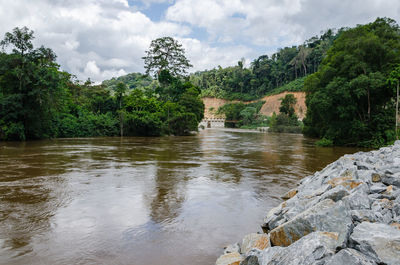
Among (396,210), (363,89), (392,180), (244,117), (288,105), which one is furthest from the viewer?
(244,117)

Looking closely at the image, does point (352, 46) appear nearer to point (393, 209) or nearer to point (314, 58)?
point (393, 209)

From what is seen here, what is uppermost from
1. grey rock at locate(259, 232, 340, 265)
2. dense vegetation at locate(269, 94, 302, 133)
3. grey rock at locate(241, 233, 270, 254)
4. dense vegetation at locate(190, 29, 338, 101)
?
dense vegetation at locate(190, 29, 338, 101)

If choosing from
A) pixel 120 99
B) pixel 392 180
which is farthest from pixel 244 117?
pixel 392 180

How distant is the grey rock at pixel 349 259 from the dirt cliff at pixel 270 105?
5575 cm

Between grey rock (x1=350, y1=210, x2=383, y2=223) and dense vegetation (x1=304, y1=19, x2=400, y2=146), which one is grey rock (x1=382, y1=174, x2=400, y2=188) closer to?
grey rock (x1=350, y1=210, x2=383, y2=223)

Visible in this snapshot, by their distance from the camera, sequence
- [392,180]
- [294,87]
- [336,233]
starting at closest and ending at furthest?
[336,233] → [392,180] → [294,87]

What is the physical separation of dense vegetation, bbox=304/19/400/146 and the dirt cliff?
1339 inches

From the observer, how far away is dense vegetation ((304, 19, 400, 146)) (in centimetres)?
1923

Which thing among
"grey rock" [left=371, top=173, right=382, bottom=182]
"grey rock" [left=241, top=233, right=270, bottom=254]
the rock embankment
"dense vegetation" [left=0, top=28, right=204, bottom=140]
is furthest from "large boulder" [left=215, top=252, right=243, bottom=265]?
"dense vegetation" [left=0, top=28, right=204, bottom=140]

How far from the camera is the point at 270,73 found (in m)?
82.4

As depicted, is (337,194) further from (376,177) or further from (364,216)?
(376,177)

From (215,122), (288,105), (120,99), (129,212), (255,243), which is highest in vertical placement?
(288,105)

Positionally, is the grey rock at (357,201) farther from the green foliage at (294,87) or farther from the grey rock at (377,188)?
the green foliage at (294,87)

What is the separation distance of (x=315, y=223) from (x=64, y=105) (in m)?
31.1
